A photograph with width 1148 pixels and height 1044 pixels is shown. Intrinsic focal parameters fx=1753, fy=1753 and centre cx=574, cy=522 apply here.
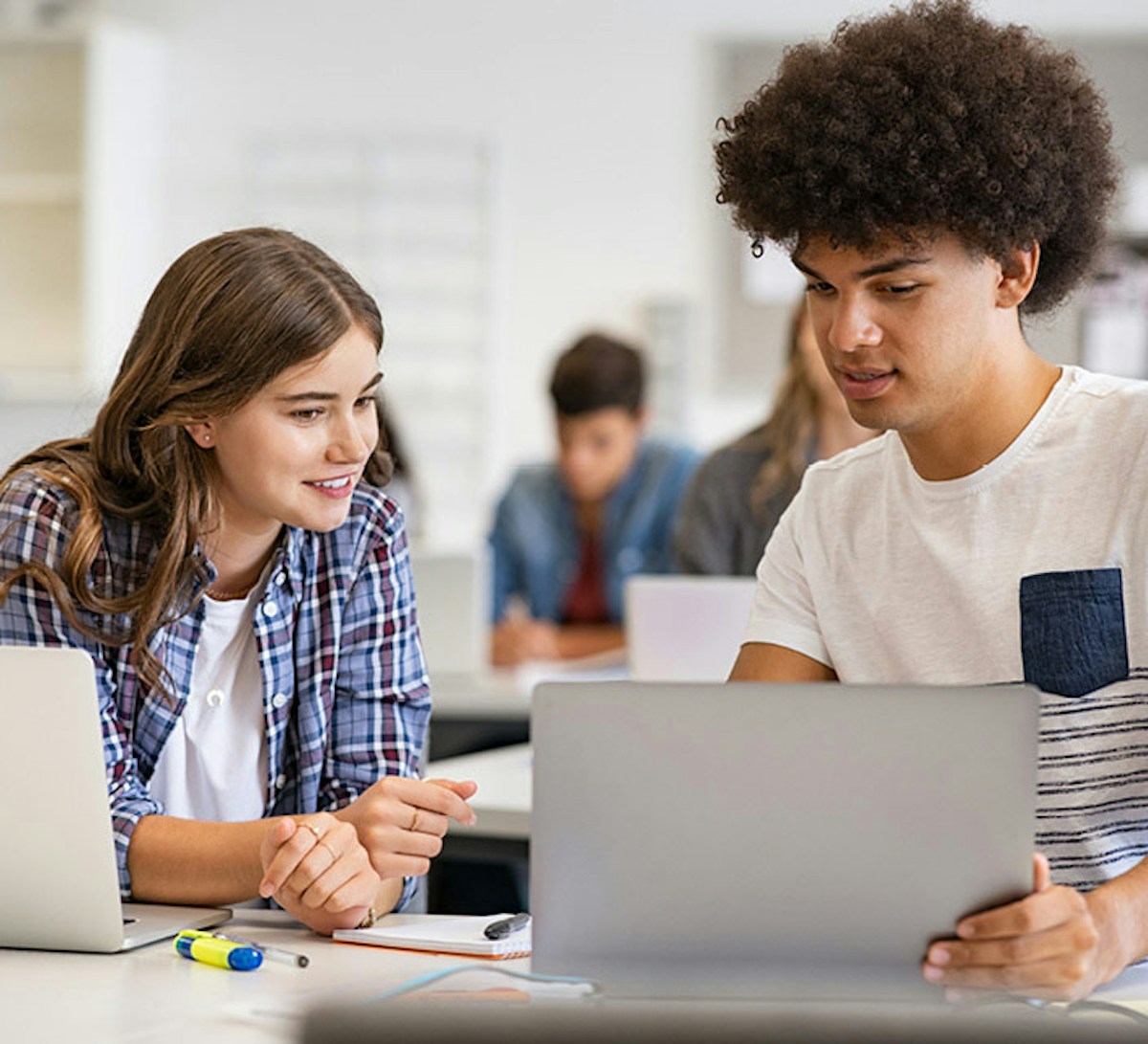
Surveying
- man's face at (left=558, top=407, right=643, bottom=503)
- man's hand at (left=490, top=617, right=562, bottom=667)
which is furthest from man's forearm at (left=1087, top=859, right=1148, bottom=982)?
man's face at (left=558, top=407, right=643, bottom=503)

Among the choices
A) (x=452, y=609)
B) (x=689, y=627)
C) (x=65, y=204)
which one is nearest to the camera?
(x=689, y=627)

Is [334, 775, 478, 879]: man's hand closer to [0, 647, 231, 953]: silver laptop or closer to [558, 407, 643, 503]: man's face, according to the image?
[0, 647, 231, 953]: silver laptop

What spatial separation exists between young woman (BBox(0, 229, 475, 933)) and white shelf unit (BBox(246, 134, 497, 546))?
3946 mm

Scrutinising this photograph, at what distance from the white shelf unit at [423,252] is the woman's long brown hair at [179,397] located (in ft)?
13.0

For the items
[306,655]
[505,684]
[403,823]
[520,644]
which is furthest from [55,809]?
[520,644]

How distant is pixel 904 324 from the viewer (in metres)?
1.43

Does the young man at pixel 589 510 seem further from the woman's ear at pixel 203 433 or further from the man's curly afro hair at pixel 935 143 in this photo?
the man's curly afro hair at pixel 935 143

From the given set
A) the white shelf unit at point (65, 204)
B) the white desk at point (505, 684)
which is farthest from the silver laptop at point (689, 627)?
the white shelf unit at point (65, 204)

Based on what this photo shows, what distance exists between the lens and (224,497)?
1706 millimetres

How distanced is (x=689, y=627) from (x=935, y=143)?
1.15 m

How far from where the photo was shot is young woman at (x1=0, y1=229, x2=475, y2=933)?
5.13 feet

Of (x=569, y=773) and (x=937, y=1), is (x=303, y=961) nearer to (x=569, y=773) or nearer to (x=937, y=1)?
(x=569, y=773)

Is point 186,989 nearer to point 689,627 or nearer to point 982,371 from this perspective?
point 982,371

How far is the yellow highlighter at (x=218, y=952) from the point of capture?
52.3 inches
